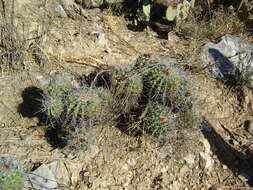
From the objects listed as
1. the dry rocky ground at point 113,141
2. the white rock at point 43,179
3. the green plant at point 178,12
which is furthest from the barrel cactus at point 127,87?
the green plant at point 178,12

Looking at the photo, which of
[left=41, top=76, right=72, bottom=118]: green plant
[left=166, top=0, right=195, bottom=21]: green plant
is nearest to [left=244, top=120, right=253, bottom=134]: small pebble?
[left=166, top=0, right=195, bottom=21]: green plant

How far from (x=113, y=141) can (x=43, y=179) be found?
653 millimetres

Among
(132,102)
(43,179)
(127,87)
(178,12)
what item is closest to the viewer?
(43,179)

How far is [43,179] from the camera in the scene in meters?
2.09

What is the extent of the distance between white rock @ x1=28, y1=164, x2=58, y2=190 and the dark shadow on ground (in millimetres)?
1387

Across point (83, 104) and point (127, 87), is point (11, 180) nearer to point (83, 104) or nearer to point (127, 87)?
point (83, 104)

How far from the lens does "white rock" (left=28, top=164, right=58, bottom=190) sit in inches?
81.7

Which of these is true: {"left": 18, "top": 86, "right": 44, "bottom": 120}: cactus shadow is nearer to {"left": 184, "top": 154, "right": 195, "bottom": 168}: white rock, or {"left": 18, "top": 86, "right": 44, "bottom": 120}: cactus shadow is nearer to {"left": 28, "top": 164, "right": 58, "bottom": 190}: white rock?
{"left": 28, "top": 164, "right": 58, "bottom": 190}: white rock

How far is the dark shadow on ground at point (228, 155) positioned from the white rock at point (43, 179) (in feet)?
4.55

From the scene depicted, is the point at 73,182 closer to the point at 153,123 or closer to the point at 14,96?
the point at 153,123

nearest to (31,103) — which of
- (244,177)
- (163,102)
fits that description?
(163,102)

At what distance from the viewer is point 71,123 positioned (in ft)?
7.03

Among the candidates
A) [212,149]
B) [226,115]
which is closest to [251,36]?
[226,115]

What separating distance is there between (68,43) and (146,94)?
3.75 feet
